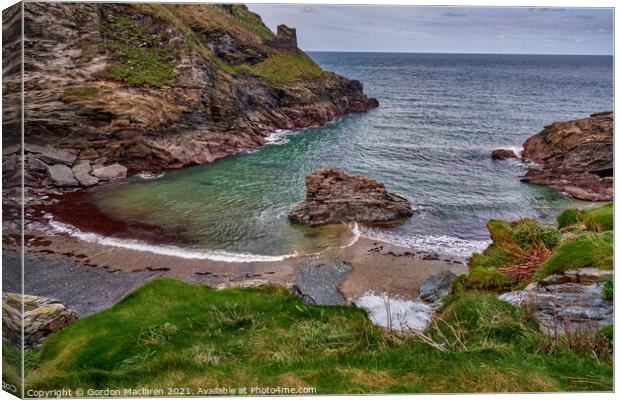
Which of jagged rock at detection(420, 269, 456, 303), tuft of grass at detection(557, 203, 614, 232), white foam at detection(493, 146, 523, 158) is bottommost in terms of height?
jagged rock at detection(420, 269, 456, 303)

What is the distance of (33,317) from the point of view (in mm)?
8742

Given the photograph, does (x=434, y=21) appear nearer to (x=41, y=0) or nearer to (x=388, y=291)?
(x=388, y=291)

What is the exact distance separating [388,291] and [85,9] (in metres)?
9.27

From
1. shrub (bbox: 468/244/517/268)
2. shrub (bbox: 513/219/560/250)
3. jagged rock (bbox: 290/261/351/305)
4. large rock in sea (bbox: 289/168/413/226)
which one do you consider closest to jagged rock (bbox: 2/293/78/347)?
jagged rock (bbox: 290/261/351/305)

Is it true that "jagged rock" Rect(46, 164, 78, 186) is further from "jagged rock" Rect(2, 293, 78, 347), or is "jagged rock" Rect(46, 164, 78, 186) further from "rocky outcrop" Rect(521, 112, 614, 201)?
"rocky outcrop" Rect(521, 112, 614, 201)

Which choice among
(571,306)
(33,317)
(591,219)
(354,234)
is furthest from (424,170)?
(33,317)

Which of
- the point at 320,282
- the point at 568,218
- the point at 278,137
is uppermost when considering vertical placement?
the point at 278,137

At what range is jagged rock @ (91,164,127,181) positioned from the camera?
12234 mm

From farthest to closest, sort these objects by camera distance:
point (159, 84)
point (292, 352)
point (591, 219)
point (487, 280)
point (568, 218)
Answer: point (159, 84), point (568, 218), point (591, 219), point (487, 280), point (292, 352)

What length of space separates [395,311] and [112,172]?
7.70m

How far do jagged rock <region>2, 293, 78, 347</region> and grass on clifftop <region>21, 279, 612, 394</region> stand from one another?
287 millimetres

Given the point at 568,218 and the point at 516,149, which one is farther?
the point at 516,149

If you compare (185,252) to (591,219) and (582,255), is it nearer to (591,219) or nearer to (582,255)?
(582,255)

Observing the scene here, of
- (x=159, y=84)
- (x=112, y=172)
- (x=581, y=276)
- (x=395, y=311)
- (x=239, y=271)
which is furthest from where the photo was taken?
(x=159, y=84)
